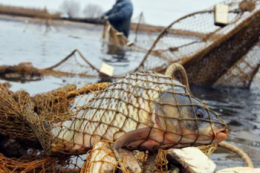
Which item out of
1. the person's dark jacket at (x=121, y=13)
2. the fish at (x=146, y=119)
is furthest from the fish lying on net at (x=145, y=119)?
the person's dark jacket at (x=121, y=13)

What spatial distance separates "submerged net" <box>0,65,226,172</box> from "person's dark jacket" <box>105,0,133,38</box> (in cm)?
1455

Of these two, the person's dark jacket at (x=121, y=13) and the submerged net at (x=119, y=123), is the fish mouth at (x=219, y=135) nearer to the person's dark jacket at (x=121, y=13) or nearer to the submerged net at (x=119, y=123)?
the submerged net at (x=119, y=123)

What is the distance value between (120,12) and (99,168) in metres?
15.8

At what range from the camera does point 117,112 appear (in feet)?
8.83

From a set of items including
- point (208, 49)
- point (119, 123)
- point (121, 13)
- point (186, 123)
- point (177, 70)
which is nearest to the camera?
point (186, 123)

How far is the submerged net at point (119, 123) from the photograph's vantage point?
248 centimetres

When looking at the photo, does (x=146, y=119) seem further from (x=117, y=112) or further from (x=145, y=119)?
(x=117, y=112)

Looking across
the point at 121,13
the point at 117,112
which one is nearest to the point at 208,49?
the point at 117,112

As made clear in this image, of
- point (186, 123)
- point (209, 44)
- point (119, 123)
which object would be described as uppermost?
point (209, 44)

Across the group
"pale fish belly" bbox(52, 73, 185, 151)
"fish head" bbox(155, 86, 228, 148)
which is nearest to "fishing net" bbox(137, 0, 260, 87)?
"pale fish belly" bbox(52, 73, 185, 151)

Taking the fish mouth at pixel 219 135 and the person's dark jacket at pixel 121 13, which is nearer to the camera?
the fish mouth at pixel 219 135

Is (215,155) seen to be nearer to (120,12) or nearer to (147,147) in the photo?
(147,147)

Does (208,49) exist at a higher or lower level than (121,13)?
lower

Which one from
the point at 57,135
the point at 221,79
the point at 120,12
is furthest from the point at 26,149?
the point at 120,12
